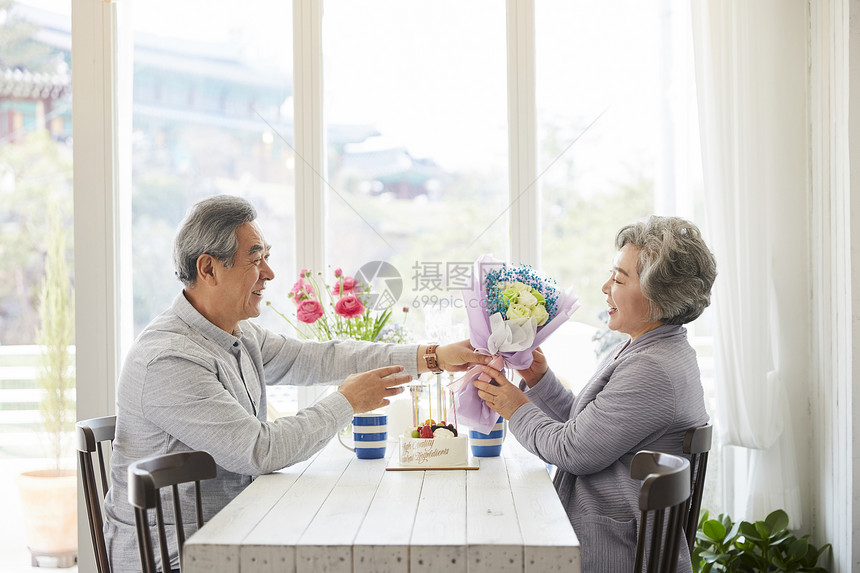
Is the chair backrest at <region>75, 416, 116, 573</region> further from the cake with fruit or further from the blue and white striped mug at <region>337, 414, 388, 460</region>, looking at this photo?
the cake with fruit

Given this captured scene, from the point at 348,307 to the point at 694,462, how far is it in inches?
42.1

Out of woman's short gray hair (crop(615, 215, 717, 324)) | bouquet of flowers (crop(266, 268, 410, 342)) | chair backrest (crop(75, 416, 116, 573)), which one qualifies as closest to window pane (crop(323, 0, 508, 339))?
bouquet of flowers (crop(266, 268, 410, 342))

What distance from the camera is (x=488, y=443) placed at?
84.2 inches

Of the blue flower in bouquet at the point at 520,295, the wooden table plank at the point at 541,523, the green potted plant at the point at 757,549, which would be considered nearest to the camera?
the wooden table plank at the point at 541,523

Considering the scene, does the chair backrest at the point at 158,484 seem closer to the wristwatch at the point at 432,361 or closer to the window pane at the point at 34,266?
the wristwatch at the point at 432,361

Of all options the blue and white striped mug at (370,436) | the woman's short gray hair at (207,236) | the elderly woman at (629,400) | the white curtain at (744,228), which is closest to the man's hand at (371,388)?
the blue and white striped mug at (370,436)

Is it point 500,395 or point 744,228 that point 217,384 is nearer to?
point 500,395

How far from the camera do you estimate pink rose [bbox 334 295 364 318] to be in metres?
2.34

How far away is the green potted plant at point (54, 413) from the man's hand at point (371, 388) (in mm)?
1667

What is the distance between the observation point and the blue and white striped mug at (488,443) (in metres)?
2.14

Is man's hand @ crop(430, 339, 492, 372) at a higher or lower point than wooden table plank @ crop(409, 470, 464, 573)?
higher

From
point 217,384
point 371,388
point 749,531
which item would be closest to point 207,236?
point 217,384

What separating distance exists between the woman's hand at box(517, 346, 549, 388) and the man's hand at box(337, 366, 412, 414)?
439 millimetres

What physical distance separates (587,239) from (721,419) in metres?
0.85
